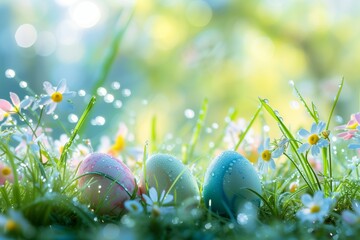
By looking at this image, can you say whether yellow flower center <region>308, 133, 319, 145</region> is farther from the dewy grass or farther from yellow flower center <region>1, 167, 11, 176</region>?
yellow flower center <region>1, 167, 11, 176</region>

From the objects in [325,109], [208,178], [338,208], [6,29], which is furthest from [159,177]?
[6,29]

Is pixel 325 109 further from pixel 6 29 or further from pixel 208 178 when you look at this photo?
pixel 6 29

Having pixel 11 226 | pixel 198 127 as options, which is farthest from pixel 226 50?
pixel 11 226

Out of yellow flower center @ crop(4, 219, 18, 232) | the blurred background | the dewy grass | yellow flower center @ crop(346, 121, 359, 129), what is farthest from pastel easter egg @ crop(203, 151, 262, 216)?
the blurred background

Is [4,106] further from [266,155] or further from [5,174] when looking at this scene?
[266,155]

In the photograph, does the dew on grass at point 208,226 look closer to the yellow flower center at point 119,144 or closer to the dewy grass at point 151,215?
the dewy grass at point 151,215

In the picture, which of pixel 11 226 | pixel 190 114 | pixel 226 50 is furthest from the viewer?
pixel 226 50
